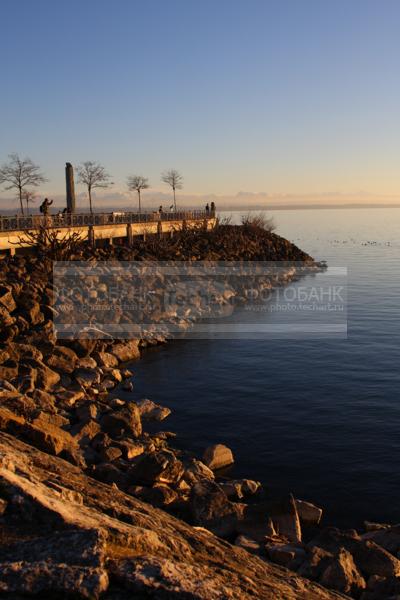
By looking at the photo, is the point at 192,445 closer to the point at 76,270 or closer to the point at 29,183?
the point at 76,270

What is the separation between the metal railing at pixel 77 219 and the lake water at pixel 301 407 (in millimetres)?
13095

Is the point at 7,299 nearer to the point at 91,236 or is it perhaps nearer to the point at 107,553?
the point at 91,236

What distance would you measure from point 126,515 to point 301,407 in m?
11.7

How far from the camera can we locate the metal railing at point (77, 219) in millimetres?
32875

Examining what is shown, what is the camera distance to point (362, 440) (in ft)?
51.3

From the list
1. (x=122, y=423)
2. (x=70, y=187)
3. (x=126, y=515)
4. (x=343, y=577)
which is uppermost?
(x=70, y=187)

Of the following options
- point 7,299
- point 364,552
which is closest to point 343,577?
point 364,552

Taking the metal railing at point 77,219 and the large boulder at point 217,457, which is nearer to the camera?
the large boulder at point 217,457

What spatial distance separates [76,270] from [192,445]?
19.3 metres

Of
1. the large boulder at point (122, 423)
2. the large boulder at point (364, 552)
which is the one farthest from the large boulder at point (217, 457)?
the large boulder at point (364, 552)

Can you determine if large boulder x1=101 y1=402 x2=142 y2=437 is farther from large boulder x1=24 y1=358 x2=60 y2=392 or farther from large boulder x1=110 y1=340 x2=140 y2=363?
large boulder x1=110 y1=340 x2=140 y2=363

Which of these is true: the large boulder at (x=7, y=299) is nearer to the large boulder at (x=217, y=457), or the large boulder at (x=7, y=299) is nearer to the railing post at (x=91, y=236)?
the large boulder at (x=217, y=457)

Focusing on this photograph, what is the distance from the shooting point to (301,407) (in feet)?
59.9

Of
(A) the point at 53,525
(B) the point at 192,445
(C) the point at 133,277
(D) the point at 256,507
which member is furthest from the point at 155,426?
(C) the point at 133,277
